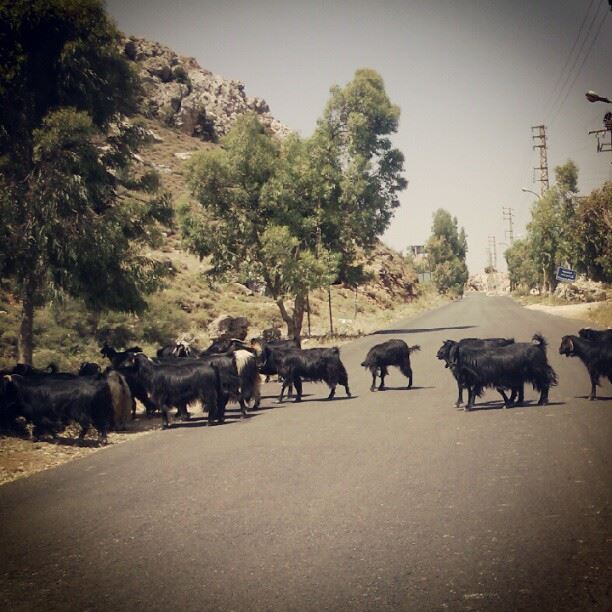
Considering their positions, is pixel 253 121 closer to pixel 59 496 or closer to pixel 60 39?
pixel 60 39

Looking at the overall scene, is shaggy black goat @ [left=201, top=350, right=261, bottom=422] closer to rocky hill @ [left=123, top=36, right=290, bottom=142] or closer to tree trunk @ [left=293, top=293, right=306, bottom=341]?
tree trunk @ [left=293, top=293, right=306, bottom=341]

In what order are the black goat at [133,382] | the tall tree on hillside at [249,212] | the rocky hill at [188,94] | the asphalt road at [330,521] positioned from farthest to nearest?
the rocky hill at [188,94], the tall tree on hillside at [249,212], the black goat at [133,382], the asphalt road at [330,521]

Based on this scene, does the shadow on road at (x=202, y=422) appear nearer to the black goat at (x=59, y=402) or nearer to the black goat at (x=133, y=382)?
the black goat at (x=133, y=382)

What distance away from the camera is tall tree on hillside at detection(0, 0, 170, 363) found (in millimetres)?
16203

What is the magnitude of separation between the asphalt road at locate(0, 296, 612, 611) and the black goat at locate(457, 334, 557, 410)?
1.09m

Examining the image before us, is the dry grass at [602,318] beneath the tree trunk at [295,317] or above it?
beneath

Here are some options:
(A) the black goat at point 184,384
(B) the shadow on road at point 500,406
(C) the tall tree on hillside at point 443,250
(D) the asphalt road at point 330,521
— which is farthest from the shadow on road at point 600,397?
(C) the tall tree on hillside at point 443,250

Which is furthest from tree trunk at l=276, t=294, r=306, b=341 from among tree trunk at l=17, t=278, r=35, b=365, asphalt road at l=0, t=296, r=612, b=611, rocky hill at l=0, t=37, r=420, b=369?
asphalt road at l=0, t=296, r=612, b=611

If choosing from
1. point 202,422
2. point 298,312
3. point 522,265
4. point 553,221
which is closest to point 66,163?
point 202,422

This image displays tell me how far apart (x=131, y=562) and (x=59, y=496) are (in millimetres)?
3032

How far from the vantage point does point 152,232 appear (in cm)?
1830

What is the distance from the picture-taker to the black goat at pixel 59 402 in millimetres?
11969

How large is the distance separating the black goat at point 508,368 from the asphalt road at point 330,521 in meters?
1.09

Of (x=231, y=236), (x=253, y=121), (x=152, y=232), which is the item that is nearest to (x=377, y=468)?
(x=152, y=232)
